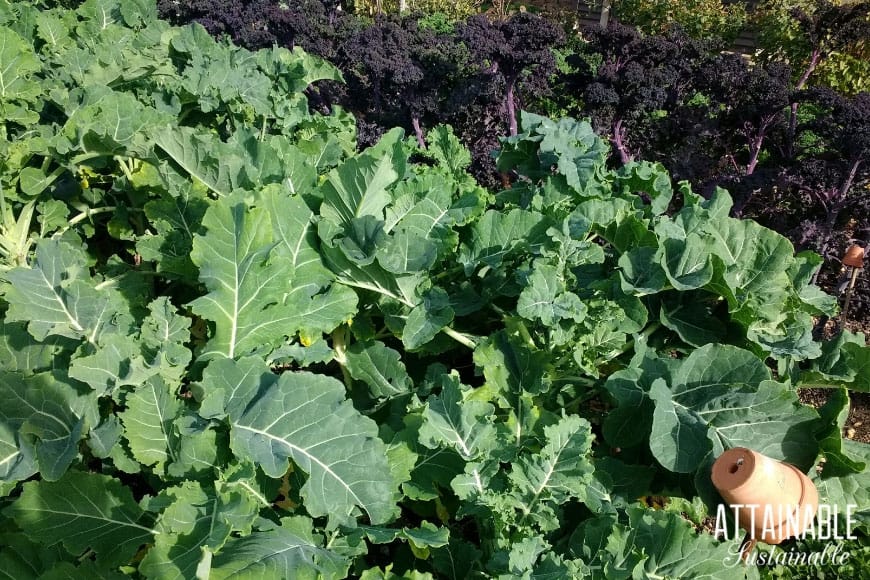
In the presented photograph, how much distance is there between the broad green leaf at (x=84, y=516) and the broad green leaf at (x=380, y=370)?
0.89m

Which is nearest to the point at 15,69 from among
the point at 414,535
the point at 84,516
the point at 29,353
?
the point at 29,353

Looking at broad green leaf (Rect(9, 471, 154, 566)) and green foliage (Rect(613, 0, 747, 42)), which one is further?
green foliage (Rect(613, 0, 747, 42))

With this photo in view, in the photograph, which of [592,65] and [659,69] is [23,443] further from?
[592,65]

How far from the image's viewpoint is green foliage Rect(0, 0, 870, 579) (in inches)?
72.0

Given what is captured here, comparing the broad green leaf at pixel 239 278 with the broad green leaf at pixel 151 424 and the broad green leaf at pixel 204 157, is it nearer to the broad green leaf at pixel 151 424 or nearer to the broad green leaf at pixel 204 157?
the broad green leaf at pixel 151 424

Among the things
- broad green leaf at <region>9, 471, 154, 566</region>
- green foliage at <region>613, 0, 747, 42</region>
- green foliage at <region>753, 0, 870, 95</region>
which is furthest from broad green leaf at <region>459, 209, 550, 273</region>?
green foliage at <region>613, 0, 747, 42</region>

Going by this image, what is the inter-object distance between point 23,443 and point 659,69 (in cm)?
414

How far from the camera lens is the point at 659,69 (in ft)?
14.2

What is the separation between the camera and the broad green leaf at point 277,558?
158cm

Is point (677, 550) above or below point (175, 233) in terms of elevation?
below

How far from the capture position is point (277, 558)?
5.30 feet

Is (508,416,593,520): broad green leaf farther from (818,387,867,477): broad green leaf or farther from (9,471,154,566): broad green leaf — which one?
(9,471,154,566): broad green leaf

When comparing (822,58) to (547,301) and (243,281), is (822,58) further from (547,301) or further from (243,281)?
(243,281)

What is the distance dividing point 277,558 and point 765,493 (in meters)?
1.17
